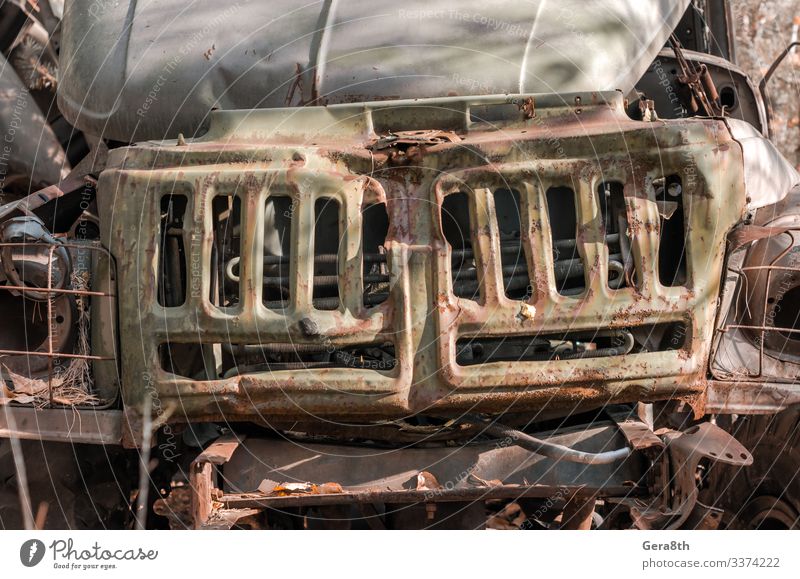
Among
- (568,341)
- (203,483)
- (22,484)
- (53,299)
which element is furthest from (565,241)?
(22,484)

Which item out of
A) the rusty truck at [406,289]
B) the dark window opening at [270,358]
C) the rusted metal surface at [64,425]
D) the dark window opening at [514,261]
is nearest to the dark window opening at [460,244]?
the rusty truck at [406,289]

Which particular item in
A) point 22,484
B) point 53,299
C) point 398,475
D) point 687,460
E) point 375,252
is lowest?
point 22,484

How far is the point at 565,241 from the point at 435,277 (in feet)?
1.69

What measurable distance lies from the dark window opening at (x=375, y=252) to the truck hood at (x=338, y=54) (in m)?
0.53

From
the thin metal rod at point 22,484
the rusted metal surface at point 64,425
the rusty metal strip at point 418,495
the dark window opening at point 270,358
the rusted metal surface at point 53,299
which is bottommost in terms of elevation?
the thin metal rod at point 22,484

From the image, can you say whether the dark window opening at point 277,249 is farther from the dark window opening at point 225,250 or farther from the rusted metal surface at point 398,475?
the rusted metal surface at point 398,475

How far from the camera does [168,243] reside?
436 centimetres

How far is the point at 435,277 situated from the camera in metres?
4.10

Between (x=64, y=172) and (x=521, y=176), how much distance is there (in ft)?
10.4

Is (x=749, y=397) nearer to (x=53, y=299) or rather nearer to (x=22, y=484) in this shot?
(x=53, y=299)

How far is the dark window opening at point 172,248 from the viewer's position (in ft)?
14.2

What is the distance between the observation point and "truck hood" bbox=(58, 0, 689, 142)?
4.71 meters

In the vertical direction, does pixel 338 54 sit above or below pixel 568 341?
above

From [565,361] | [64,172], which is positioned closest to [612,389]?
[565,361]
